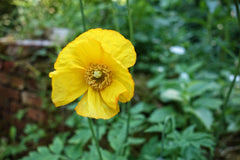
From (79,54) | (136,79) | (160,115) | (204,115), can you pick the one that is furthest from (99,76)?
(136,79)

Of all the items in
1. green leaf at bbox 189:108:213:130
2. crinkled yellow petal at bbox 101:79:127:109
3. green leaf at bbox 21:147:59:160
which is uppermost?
crinkled yellow petal at bbox 101:79:127:109

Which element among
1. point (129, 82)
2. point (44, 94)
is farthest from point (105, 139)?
point (129, 82)

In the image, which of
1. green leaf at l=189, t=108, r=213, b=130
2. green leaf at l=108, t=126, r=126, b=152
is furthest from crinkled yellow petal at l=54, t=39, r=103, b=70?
green leaf at l=189, t=108, r=213, b=130

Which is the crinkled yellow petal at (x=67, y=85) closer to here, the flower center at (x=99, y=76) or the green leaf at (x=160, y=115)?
the flower center at (x=99, y=76)

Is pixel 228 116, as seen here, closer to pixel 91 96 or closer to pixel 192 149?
pixel 192 149

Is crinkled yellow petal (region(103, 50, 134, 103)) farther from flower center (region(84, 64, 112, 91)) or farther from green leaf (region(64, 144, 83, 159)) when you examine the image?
green leaf (region(64, 144, 83, 159))
